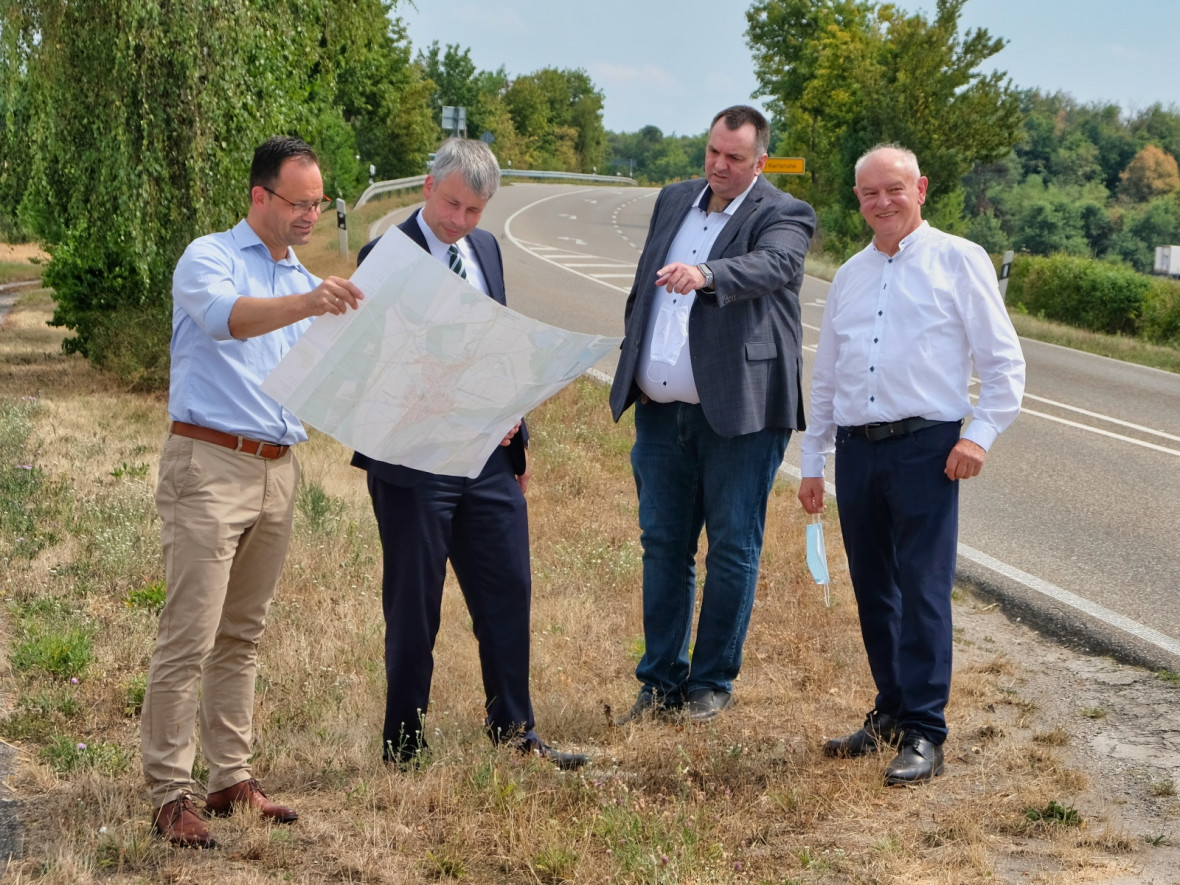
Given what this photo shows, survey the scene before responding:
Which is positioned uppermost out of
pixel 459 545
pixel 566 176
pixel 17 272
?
pixel 566 176

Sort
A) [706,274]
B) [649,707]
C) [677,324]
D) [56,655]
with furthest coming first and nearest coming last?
[56,655]
[649,707]
[677,324]
[706,274]

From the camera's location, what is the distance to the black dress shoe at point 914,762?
13.3ft

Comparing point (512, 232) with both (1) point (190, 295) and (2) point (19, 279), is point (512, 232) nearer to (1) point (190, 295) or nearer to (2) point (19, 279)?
(2) point (19, 279)

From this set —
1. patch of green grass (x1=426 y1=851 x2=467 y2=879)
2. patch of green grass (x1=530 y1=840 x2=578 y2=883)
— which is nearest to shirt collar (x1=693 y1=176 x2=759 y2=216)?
patch of green grass (x1=530 y1=840 x2=578 y2=883)

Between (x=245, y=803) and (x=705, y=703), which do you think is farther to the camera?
(x=705, y=703)

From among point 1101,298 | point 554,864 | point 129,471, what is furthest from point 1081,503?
point 1101,298

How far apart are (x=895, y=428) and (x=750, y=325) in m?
0.65

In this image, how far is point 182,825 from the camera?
11.5ft

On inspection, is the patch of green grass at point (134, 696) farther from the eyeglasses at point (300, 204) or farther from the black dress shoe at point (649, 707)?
the eyeglasses at point (300, 204)

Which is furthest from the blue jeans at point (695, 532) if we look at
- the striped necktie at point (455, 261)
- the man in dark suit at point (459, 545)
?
the striped necktie at point (455, 261)

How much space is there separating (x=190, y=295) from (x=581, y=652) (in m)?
2.63

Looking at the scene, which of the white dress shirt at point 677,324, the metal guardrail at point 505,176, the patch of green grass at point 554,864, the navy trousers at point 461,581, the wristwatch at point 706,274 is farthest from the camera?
the metal guardrail at point 505,176

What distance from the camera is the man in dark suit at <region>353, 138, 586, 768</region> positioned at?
3.85 metres

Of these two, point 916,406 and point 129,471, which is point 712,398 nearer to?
point 916,406
